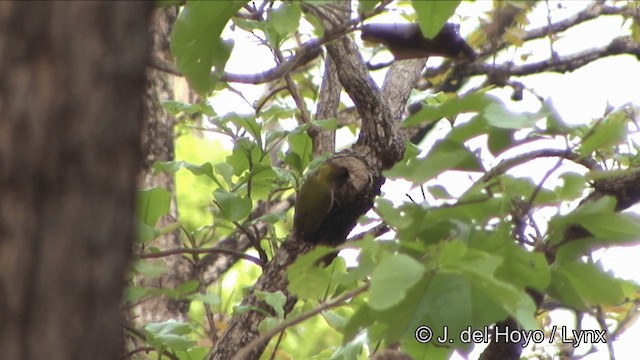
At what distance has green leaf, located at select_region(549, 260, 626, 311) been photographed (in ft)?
4.72

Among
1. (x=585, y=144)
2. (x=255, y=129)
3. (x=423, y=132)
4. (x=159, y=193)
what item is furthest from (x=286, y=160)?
(x=585, y=144)

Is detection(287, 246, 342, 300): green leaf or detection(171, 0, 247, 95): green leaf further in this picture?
detection(287, 246, 342, 300): green leaf

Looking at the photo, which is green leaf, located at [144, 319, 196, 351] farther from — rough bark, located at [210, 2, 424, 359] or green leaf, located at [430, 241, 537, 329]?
green leaf, located at [430, 241, 537, 329]

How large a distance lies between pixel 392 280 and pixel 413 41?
0.81 metres

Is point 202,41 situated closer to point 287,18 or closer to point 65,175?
point 287,18

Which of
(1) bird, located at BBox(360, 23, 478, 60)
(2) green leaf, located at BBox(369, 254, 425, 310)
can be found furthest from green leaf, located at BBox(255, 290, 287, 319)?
(2) green leaf, located at BBox(369, 254, 425, 310)

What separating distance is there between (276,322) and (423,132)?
101cm

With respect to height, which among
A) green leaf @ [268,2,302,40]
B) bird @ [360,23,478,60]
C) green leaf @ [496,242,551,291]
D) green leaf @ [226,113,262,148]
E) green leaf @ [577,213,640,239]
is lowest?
green leaf @ [496,242,551,291]

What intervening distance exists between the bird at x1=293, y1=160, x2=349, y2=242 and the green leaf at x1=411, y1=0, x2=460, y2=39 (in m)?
0.78

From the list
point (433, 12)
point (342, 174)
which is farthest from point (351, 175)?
point (433, 12)

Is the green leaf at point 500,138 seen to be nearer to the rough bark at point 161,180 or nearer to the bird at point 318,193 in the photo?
the bird at point 318,193

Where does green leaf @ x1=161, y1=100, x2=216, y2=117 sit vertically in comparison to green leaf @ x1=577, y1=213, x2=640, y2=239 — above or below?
above

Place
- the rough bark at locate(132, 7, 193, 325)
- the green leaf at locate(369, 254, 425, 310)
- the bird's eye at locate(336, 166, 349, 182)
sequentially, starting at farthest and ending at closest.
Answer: the rough bark at locate(132, 7, 193, 325) < the bird's eye at locate(336, 166, 349, 182) < the green leaf at locate(369, 254, 425, 310)

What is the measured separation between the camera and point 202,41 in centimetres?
142
